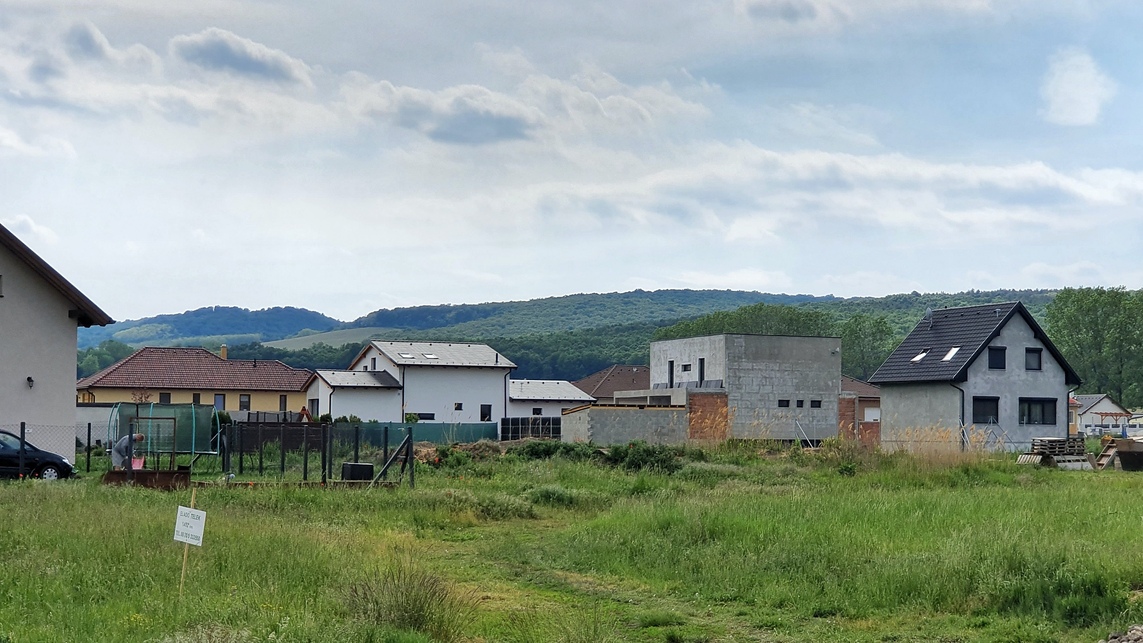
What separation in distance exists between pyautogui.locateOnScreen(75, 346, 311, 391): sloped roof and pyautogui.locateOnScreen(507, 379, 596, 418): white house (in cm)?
1436

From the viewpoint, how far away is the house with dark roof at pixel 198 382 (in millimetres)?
74562

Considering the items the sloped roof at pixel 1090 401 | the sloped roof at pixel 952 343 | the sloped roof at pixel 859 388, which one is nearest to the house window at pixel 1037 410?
the sloped roof at pixel 952 343

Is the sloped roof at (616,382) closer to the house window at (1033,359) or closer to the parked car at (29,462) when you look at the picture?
the house window at (1033,359)

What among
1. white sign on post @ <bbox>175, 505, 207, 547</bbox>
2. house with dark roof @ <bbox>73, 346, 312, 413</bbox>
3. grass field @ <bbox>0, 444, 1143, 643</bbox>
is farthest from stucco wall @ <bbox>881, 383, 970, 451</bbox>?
white sign on post @ <bbox>175, 505, 207, 547</bbox>

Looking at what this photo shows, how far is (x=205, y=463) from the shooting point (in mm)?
35469

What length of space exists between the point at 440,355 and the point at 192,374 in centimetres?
1772

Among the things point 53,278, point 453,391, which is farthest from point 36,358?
point 453,391

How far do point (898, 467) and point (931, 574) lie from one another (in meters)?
17.0

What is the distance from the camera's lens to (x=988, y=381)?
53906 mm

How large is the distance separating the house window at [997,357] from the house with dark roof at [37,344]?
39.1 m

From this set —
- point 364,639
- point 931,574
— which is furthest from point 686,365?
point 364,639

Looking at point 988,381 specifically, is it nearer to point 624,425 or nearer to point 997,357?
point 997,357

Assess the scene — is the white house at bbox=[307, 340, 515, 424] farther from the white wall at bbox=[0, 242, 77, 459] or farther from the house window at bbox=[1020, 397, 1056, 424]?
the white wall at bbox=[0, 242, 77, 459]

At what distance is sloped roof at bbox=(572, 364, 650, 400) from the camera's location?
301ft
